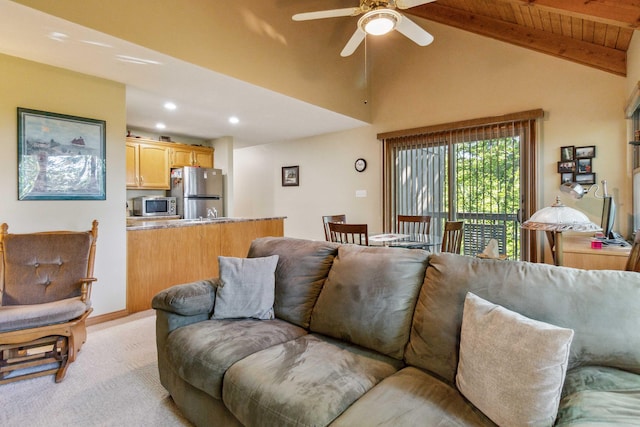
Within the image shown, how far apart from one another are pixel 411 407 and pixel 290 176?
5430mm

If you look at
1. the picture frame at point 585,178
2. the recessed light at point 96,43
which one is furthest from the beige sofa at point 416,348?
the picture frame at point 585,178

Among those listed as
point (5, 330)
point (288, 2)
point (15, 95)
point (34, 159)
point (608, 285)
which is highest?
point (288, 2)

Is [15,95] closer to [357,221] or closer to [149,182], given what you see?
[149,182]

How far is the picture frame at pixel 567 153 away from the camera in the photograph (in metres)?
3.53

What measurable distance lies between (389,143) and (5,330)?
181 inches

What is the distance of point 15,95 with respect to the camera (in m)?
2.73

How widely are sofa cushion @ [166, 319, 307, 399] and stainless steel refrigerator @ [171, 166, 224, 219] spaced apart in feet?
12.8

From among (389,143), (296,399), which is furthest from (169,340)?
(389,143)

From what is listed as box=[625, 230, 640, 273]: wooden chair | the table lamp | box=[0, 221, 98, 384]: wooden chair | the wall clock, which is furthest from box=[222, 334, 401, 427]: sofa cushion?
the wall clock

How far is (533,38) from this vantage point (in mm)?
3650

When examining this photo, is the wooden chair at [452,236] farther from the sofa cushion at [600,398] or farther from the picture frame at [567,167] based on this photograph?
the sofa cushion at [600,398]

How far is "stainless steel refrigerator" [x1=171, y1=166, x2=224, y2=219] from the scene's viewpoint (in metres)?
5.34

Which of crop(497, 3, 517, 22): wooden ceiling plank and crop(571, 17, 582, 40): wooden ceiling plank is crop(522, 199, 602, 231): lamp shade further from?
crop(497, 3, 517, 22): wooden ceiling plank

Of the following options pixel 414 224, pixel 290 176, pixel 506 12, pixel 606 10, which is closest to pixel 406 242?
Result: pixel 414 224
